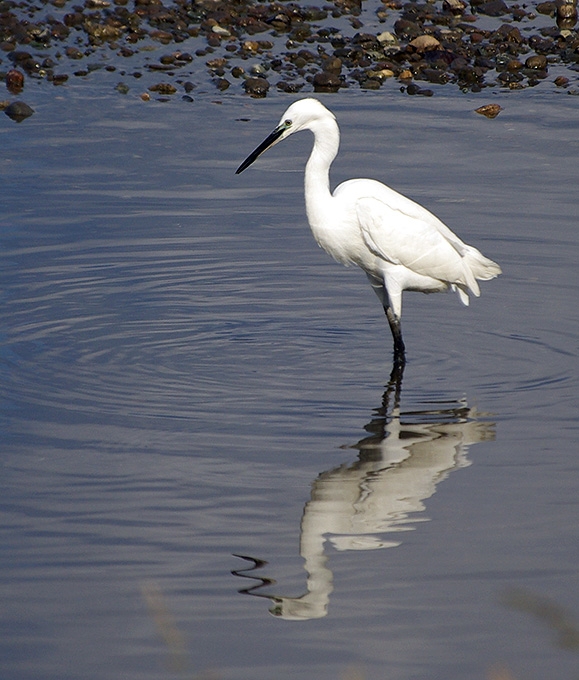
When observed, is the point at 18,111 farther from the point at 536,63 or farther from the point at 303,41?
the point at 536,63

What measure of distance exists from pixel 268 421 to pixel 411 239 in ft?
6.04

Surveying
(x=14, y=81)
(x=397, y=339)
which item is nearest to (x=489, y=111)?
(x=14, y=81)

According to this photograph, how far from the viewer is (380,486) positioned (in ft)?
17.6

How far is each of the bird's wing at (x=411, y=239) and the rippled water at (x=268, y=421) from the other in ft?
1.62

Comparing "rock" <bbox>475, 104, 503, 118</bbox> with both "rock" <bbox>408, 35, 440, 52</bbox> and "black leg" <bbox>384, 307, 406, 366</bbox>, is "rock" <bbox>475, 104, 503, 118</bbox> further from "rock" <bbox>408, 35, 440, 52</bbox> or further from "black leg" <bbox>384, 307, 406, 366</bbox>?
"black leg" <bbox>384, 307, 406, 366</bbox>

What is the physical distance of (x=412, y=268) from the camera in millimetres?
7434

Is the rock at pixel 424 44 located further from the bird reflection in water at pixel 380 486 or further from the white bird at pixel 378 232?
the bird reflection in water at pixel 380 486

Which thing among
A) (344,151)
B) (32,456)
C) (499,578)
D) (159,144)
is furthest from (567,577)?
(159,144)

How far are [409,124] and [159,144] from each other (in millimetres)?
2683

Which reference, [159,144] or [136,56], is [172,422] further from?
[136,56]

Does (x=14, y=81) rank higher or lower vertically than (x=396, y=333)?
higher

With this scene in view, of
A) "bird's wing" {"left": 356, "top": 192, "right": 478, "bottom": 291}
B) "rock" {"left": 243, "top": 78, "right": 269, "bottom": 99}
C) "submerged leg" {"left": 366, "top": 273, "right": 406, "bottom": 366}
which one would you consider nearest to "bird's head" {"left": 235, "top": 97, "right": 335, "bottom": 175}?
"bird's wing" {"left": 356, "top": 192, "right": 478, "bottom": 291}

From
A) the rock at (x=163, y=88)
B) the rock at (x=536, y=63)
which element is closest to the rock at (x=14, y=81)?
the rock at (x=163, y=88)

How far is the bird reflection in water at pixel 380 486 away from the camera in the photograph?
4.42 metres
